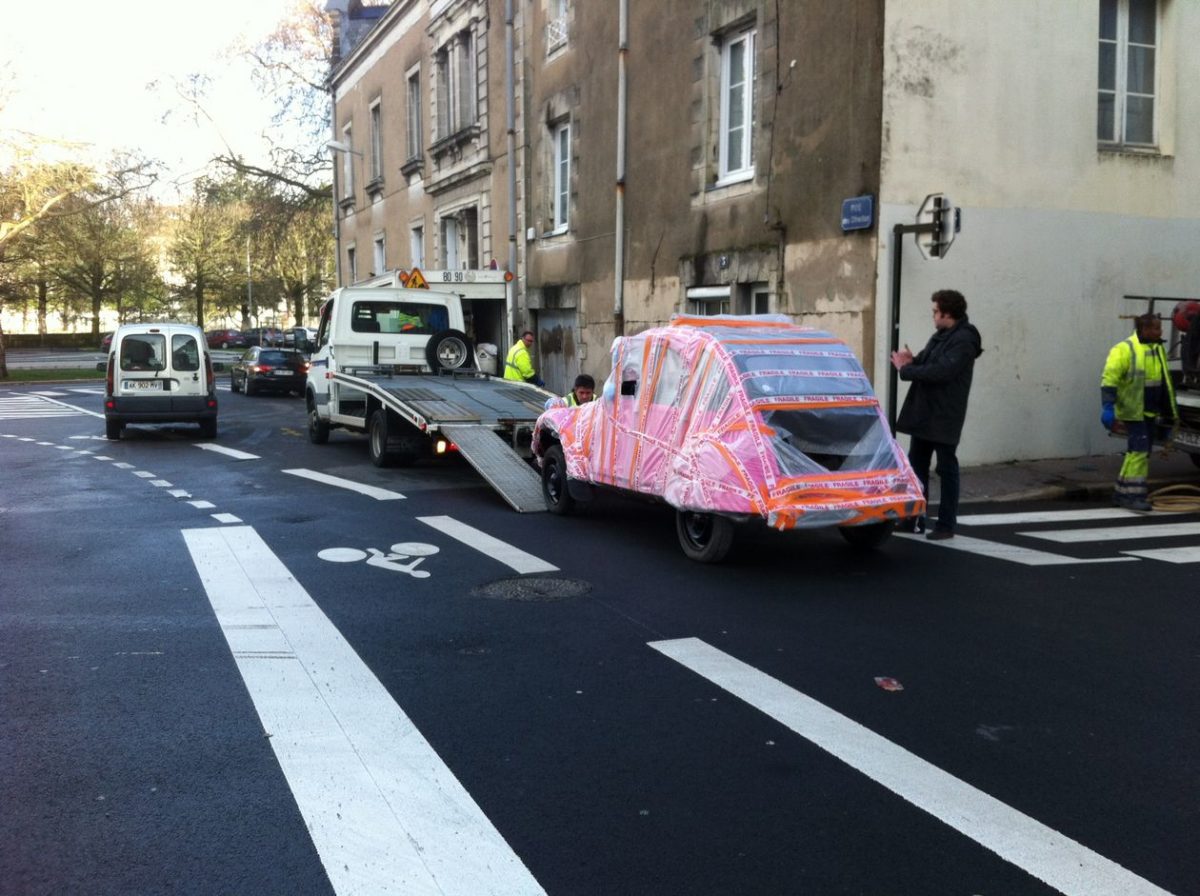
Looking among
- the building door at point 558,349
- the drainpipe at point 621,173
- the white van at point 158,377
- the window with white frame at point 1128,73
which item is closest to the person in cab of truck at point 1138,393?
the window with white frame at point 1128,73

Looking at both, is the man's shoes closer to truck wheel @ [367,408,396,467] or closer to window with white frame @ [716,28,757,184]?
window with white frame @ [716,28,757,184]

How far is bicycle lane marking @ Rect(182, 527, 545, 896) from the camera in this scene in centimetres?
326

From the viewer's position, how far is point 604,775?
3.95 m

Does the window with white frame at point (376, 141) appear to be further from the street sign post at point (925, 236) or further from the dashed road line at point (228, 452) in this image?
the street sign post at point (925, 236)

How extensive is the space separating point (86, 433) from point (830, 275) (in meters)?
13.8

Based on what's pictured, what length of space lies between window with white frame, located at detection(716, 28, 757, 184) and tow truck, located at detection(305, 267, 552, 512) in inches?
169

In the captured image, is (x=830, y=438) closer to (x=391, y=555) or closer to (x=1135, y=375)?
(x=391, y=555)

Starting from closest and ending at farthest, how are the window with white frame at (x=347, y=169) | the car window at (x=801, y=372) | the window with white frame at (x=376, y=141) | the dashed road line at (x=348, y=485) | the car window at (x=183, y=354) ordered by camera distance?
the car window at (x=801, y=372) → the dashed road line at (x=348, y=485) → the car window at (x=183, y=354) → the window with white frame at (x=376, y=141) → the window with white frame at (x=347, y=169)

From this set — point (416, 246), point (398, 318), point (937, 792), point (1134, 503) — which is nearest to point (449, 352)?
point (398, 318)

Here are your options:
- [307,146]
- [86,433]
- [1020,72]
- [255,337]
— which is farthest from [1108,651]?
[255,337]

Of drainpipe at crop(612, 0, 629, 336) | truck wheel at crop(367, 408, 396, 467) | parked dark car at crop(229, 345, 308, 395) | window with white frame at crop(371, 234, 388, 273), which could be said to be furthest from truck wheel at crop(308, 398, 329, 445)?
window with white frame at crop(371, 234, 388, 273)

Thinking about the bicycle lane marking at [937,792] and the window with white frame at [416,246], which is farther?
the window with white frame at [416,246]

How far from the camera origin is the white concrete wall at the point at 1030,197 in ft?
39.5

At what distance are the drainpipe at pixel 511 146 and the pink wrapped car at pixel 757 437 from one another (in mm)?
13769
